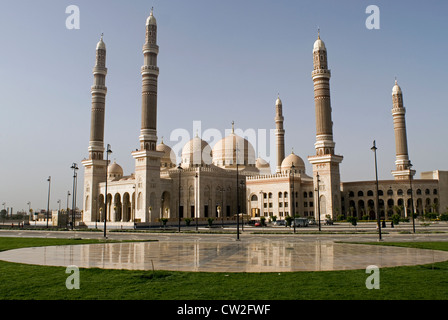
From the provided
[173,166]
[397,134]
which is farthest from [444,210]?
[173,166]

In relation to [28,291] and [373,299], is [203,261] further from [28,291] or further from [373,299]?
[373,299]

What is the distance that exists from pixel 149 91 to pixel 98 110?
38.3 ft

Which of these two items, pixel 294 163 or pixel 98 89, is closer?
pixel 98 89

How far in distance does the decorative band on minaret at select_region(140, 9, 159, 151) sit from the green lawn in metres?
46.2

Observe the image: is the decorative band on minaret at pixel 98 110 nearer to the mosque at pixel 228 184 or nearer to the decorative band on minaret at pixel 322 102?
the mosque at pixel 228 184

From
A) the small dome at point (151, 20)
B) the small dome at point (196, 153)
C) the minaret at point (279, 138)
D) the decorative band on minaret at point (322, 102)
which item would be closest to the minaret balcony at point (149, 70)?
the small dome at point (151, 20)

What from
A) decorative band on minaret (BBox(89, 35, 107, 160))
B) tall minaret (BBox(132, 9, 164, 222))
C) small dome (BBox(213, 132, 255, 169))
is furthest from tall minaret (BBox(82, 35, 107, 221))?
small dome (BBox(213, 132, 255, 169))

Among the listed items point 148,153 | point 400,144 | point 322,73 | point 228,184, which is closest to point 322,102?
point 322,73

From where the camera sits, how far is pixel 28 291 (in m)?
8.59

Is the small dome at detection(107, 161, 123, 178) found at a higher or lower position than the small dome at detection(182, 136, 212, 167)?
lower

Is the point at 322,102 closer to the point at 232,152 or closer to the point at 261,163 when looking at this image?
the point at 232,152

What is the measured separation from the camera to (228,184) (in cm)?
6738

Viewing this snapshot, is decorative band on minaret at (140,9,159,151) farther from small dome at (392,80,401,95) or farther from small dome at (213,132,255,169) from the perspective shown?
small dome at (392,80,401,95)

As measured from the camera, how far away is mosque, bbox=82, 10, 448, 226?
56.6 meters
